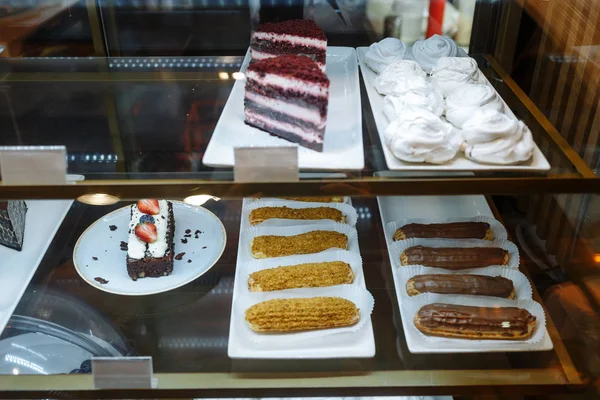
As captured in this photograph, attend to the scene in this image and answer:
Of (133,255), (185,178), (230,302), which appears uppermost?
(185,178)

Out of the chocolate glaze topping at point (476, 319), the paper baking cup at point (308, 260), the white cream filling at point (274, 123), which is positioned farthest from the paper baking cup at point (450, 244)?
the white cream filling at point (274, 123)

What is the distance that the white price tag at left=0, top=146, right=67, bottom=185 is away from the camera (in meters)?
1.15

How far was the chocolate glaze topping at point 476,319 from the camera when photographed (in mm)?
1511

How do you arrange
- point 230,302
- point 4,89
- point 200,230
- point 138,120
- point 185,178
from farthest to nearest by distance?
point 200,230, point 230,302, point 4,89, point 138,120, point 185,178

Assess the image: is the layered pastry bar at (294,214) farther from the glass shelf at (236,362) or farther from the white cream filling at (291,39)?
the white cream filling at (291,39)

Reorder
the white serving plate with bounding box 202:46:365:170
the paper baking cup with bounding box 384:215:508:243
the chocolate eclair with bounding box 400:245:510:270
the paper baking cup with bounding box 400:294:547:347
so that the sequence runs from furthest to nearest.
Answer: the paper baking cup with bounding box 384:215:508:243, the chocolate eclair with bounding box 400:245:510:270, the paper baking cup with bounding box 400:294:547:347, the white serving plate with bounding box 202:46:365:170

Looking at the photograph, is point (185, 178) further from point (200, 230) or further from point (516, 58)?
point (516, 58)

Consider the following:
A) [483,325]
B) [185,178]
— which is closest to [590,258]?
[483,325]

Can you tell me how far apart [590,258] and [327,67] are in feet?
3.01

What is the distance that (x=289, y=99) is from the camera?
1408 mm

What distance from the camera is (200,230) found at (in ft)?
6.10

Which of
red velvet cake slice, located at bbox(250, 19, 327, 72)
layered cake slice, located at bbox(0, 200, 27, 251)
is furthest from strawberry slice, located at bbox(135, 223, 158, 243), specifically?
red velvet cake slice, located at bbox(250, 19, 327, 72)

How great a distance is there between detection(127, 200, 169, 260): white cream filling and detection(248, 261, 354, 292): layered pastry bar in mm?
284

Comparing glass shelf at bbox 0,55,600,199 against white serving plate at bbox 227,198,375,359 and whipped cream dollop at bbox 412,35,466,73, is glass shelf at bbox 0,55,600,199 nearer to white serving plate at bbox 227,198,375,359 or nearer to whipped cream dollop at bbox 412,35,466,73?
whipped cream dollop at bbox 412,35,466,73
